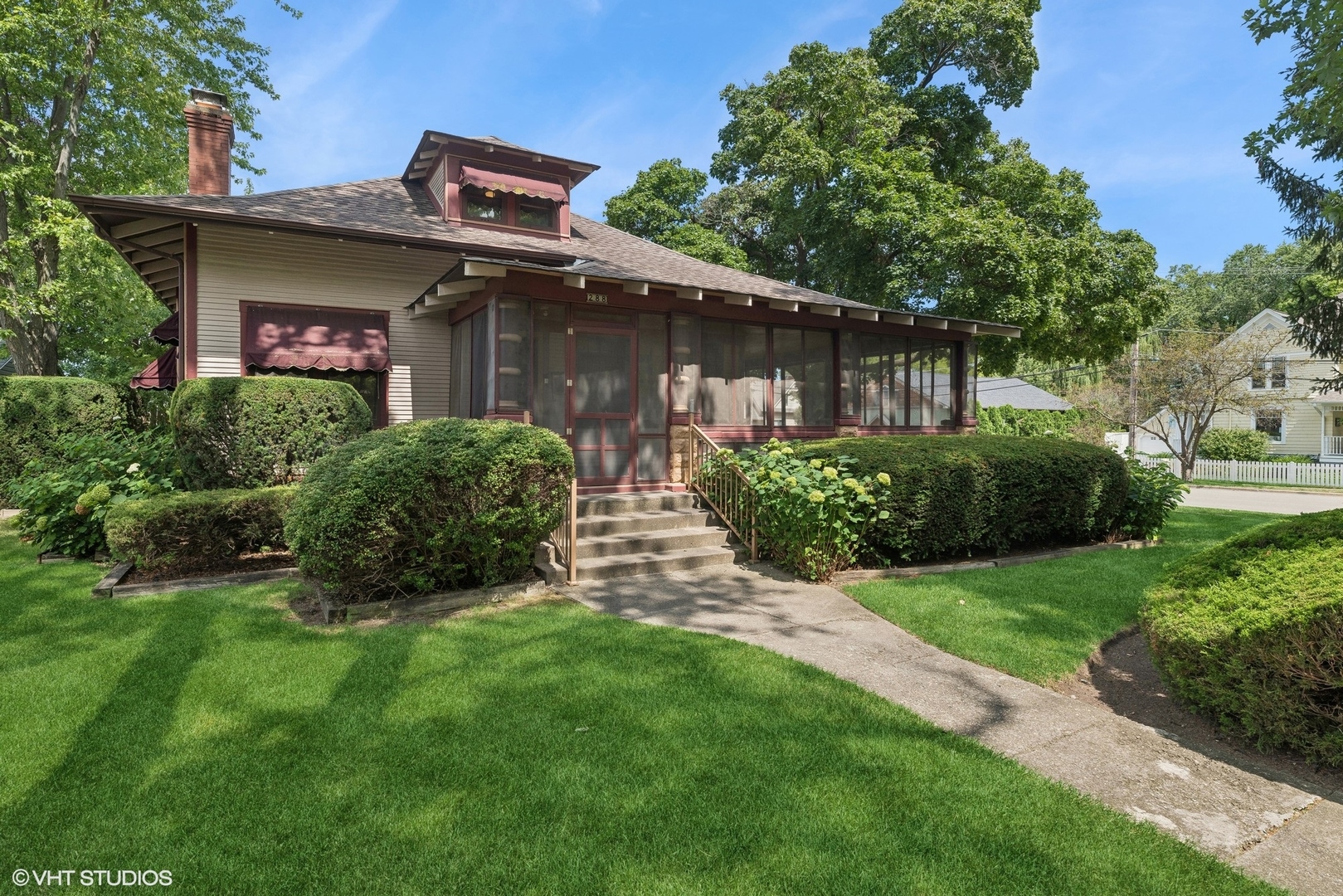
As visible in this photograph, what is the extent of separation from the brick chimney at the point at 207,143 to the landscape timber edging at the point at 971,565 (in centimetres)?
1195

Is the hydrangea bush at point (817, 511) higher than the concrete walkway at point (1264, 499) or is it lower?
higher

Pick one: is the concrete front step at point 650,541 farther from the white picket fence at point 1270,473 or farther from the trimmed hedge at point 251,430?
the white picket fence at point 1270,473

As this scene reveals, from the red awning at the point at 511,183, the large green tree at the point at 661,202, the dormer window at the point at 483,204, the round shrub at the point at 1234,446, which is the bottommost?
the round shrub at the point at 1234,446

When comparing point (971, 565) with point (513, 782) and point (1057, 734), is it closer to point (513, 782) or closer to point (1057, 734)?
point (1057, 734)

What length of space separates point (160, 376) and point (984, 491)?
525 inches

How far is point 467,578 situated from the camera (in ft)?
19.2

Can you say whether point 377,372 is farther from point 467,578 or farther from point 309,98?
point 467,578

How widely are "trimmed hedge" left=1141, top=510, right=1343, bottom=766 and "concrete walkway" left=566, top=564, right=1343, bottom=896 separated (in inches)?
12.9

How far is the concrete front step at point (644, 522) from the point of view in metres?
7.43

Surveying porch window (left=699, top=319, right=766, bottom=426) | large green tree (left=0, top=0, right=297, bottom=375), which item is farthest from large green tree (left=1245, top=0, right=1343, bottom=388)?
large green tree (left=0, top=0, right=297, bottom=375)

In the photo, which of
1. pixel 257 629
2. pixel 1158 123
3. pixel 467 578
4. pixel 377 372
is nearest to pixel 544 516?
pixel 467 578

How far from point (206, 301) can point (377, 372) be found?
2.33 meters

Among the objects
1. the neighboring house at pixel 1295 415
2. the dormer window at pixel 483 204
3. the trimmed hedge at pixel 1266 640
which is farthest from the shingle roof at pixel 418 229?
the neighboring house at pixel 1295 415

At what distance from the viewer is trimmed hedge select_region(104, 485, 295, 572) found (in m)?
5.77
